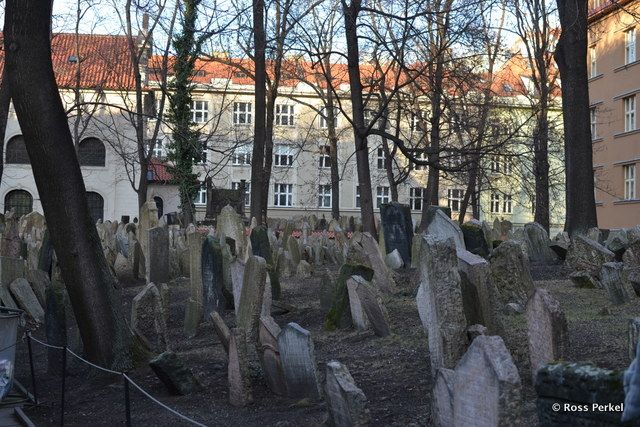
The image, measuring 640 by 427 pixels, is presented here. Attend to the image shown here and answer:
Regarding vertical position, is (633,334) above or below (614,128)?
below

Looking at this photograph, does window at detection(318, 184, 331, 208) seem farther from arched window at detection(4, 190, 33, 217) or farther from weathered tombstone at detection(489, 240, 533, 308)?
weathered tombstone at detection(489, 240, 533, 308)

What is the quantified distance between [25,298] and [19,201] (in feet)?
133

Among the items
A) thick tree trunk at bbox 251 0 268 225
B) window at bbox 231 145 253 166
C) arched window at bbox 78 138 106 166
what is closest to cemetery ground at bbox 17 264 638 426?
window at bbox 231 145 253 166

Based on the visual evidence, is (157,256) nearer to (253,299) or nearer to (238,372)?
(253,299)

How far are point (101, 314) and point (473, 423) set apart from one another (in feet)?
18.2

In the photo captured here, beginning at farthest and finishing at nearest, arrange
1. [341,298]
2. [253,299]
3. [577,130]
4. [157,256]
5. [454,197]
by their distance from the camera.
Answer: [454,197], [577,130], [157,256], [341,298], [253,299]

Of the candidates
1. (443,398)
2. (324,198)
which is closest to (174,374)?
(443,398)

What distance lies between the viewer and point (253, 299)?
27.2ft

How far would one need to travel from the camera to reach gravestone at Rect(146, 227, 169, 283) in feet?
46.2

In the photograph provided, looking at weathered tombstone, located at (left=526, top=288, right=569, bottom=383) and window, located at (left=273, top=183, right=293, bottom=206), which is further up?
window, located at (left=273, top=183, right=293, bottom=206)

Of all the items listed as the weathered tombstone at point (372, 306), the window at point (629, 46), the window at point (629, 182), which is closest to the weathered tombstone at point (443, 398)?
the weathered tombstone at point (372, 306)

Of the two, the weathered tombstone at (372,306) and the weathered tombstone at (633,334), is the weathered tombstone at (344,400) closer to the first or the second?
the weathered tombstone at (633,334)

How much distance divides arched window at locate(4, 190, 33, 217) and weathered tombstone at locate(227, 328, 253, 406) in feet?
154

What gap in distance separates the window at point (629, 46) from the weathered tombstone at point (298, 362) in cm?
3815
